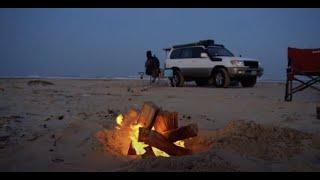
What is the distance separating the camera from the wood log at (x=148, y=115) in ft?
16.5

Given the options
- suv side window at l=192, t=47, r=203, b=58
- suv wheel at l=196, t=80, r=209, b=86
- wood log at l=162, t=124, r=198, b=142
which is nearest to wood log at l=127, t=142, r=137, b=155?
wood log at l=162, t=124, r=198, b=142

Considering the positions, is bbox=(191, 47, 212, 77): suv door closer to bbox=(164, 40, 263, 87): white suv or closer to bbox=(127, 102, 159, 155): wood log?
bbox=(164, 40, 263, 87): white suv

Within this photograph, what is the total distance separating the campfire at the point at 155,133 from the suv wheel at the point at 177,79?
14.9 metres

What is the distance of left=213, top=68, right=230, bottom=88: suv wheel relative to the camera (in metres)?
18.2

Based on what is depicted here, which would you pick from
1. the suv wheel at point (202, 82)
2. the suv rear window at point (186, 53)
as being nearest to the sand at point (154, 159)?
the suv rear window at point (186, 53)

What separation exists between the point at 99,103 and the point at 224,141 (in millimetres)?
5346

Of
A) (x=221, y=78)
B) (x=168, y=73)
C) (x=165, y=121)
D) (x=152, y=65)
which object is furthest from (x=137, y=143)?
(x=152, y=65)

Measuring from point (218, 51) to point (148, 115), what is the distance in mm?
14858

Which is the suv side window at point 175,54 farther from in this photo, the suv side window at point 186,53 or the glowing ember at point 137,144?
the glowing ember at point 137,144

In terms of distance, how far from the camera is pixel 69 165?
4.45 metres

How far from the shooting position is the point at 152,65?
840 inches

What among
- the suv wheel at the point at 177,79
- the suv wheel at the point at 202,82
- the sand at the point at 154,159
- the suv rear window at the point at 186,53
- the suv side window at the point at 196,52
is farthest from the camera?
the suv wheel at the point at 202,82
